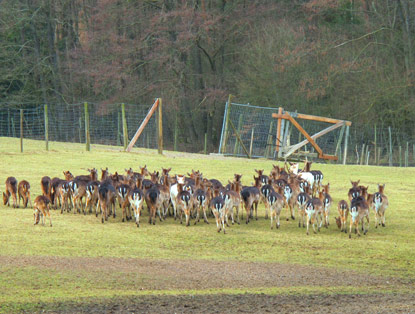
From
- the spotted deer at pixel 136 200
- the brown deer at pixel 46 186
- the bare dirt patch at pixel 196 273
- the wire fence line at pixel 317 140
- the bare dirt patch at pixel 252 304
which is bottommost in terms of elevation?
the bare dirt patch at pixel 252 304

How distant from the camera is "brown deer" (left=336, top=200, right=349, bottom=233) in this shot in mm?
14859

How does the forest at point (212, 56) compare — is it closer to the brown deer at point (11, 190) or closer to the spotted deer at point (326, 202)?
the spotted deer at point (326, 202)

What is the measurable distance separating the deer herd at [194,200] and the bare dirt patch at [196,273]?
287 cm

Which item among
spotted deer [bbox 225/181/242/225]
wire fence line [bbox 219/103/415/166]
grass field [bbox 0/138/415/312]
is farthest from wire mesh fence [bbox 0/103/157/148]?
grass field [bbox 0/138/415/312]

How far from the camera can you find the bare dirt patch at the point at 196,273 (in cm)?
1084

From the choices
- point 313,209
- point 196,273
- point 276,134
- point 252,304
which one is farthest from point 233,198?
point 276,134

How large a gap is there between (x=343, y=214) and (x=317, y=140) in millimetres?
19827

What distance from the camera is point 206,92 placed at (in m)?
43.8

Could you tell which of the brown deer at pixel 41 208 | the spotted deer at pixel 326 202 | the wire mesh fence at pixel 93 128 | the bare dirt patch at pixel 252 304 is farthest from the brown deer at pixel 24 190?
the wire mesh fence at pixel 93 128

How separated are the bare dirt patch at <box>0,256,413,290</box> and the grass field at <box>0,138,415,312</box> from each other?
0.02 m

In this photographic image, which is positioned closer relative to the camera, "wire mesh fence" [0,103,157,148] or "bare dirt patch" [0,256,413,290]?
"bare dirt patch" [0,256,413,290]

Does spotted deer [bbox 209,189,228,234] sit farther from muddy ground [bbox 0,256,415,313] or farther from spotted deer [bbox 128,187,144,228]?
muddy ground [bbox 0,256,415,313]

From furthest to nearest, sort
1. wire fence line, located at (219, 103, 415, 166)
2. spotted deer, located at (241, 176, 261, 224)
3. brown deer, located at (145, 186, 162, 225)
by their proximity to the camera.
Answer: wire fence line, located at (219, 103, 415, 166) < spotted deer, located at (241, 176, 261, 224) < brown deer, located at (145, 186, 162, 225)

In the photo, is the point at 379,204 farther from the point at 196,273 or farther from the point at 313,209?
the point at 196,273
